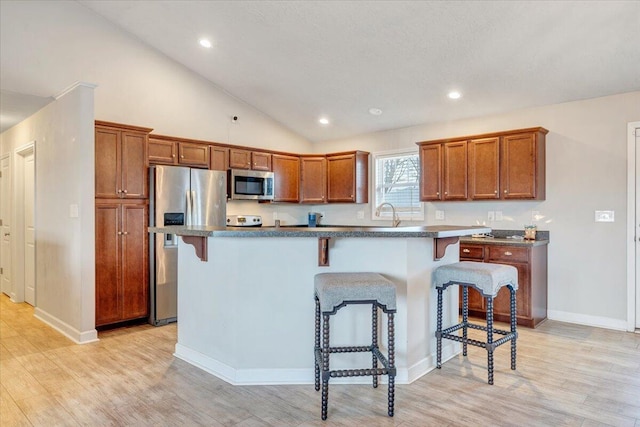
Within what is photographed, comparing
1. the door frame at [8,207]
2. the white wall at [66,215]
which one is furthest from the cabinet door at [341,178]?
the door frame at [8,207]

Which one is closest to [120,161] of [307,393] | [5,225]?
[307,393]

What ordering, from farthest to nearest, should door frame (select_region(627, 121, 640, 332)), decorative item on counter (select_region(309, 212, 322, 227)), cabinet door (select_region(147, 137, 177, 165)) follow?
decorative item on counter (select_region(309, 212, 322, 227)), cabinet door (select_region(147, 137, 177, 165)), door frame (select_region(627, 121, 640, 332))

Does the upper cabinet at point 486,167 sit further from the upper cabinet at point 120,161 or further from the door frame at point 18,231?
the door frame at point 18,231

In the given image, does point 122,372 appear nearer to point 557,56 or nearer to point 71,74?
point 71,74

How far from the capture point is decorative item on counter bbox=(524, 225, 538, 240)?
14.5ft

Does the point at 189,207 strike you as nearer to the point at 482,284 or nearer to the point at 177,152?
the point at 177,152

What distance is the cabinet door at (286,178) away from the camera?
6.16 m

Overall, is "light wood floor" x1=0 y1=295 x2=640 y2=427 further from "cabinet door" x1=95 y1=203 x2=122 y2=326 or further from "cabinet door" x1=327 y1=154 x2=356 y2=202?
"cabinet door" x1=327 y1=154 x2=356 y2=202

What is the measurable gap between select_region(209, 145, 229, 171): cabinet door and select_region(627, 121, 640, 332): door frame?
4.63m

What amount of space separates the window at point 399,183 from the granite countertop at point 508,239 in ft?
3.42

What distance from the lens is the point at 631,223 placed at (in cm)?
397

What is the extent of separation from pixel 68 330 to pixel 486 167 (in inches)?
188

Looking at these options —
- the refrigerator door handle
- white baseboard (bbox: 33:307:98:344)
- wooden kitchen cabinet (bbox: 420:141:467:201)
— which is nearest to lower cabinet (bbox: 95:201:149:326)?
white baseboard (bbox: 33:307:98:344)

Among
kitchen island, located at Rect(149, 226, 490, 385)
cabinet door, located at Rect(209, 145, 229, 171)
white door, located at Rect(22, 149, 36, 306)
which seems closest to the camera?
kitchen island, located at Rect(149, 226, 490, 385)
